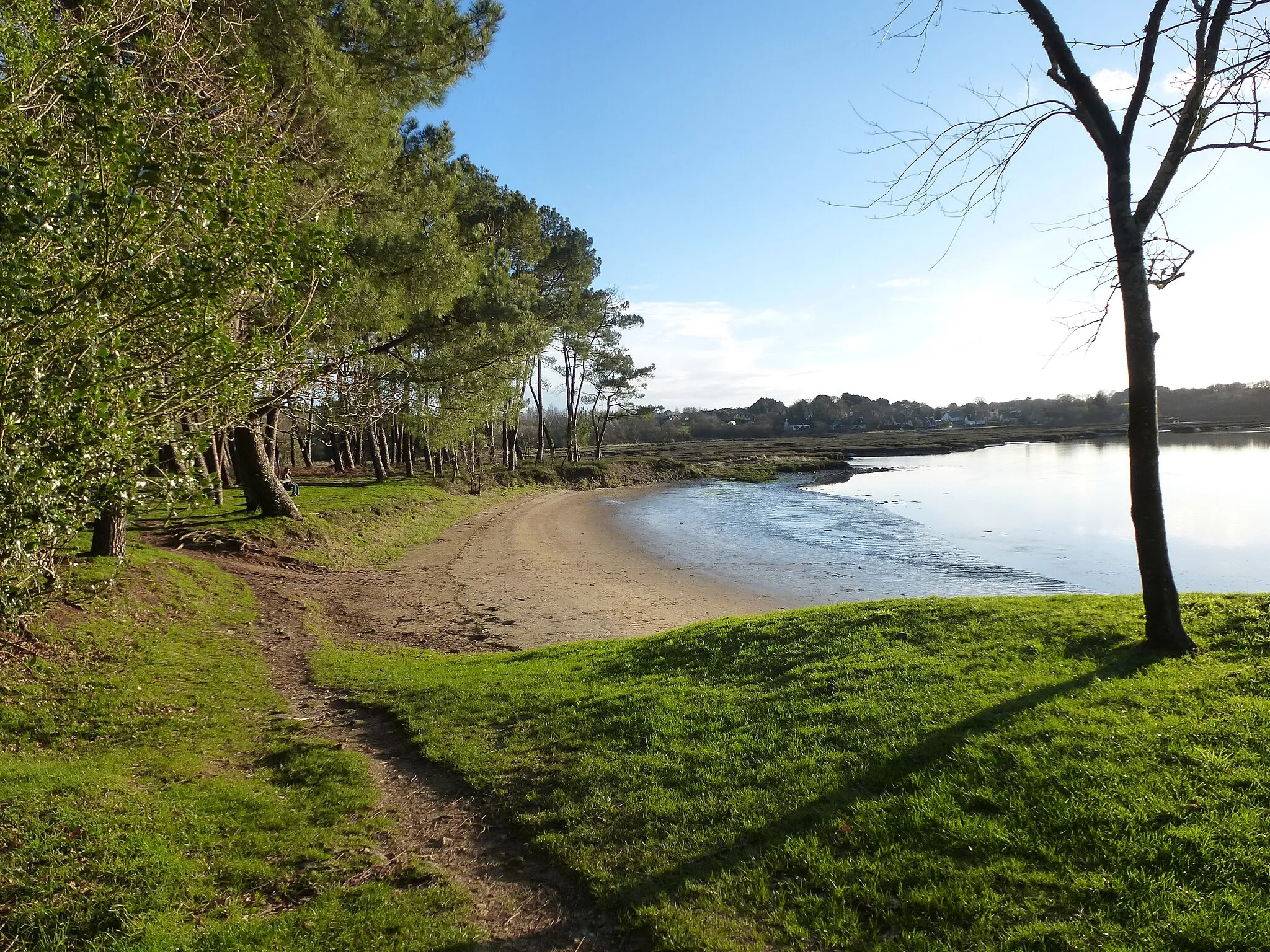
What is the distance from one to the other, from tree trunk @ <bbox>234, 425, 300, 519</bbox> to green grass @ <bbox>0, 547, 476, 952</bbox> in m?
9.74

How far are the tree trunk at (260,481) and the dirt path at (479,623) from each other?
9.89 ft

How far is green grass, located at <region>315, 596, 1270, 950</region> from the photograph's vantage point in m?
3.48

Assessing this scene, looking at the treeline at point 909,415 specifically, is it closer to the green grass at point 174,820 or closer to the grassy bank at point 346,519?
the grassy bank at point 346,519

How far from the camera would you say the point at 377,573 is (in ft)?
57.2

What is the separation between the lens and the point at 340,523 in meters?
20.0

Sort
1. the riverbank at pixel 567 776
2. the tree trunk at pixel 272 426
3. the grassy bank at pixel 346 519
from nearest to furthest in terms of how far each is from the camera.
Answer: the riverbank at pixel 567 776, the grassy bank at pixel 346 519, the tree trunk at pixel 272 426

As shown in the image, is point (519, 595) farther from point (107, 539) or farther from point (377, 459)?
point (377, 459)

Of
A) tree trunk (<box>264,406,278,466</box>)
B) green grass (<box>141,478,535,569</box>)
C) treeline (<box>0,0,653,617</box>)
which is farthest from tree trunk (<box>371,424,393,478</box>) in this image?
treeline (<box>0,0,653,617</box>)

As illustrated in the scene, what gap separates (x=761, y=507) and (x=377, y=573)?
25.3 meters

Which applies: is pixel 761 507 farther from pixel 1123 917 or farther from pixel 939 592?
pixel 1123 917

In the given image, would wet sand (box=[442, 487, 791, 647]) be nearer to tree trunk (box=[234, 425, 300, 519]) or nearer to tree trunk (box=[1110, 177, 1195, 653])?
tree trunk (box=[234, 425, 300, 519])

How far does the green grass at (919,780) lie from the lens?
11.4 feet

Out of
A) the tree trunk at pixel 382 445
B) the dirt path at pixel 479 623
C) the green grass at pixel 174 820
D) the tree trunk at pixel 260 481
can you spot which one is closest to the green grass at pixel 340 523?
the tree trunk at pixel 260 481

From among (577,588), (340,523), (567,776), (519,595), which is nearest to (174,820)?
(567,776)
